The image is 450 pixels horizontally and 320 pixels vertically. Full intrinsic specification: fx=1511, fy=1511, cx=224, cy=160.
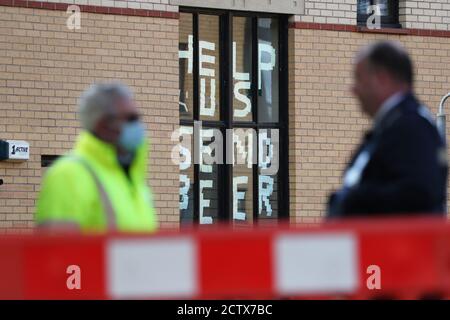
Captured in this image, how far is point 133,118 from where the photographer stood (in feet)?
16.6

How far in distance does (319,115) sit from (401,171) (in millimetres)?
14092

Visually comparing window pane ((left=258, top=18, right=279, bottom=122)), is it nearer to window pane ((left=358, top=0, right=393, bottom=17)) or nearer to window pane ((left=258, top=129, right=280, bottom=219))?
window pane ((left=258, top=129, right=280, bottom=219))

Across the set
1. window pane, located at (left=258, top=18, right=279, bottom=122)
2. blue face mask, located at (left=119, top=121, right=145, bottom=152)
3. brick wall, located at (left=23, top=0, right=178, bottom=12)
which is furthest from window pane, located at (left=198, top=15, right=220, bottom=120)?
blue face mask, located at (left=119, top=121, right=145, bottom=152)

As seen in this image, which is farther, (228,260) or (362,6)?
(362,6)

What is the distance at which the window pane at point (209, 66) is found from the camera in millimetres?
18547

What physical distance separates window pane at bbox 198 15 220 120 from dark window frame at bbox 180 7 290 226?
0.06 metres

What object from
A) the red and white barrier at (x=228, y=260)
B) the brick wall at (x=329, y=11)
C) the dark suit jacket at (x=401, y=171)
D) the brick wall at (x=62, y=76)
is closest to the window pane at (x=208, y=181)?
the brick wall at (x=62, y=76)

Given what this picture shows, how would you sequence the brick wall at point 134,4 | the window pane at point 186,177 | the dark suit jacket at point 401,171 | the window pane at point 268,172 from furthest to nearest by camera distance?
1. the window pane at point 268,172
2. the window pane at point 186,177
3. the brick wall at point 134,4
4. the dark suit jacket at point 401,171

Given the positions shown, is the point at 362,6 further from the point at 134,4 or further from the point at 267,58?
the point at 134,4

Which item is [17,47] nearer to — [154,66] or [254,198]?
[154,66]

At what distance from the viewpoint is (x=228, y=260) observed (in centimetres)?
390

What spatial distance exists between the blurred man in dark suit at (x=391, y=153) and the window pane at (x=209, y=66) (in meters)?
13.4

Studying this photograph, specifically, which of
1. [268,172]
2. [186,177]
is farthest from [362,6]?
[186,177]

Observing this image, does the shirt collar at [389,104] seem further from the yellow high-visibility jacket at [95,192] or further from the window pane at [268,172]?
the window pane at [268,172]
